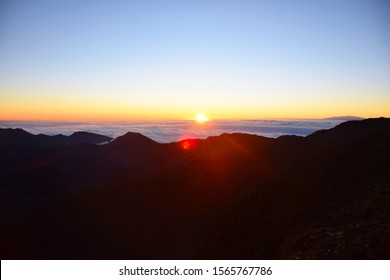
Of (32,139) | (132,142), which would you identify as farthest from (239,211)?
(32,139)

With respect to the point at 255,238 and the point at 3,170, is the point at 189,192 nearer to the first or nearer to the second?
the point at 255,238

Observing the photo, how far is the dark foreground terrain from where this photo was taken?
Result: 1135 cm

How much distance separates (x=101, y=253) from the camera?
957 inches

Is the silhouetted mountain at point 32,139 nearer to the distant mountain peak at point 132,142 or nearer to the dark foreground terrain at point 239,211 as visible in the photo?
the distant mountain peak at point 132,142

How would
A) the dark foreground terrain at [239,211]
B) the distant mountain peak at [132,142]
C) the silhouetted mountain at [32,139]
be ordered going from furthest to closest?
the silhouetted mountain at [32,139] → the distant mountain peak at [132,142] → the dark foreground terrain at [239,211]

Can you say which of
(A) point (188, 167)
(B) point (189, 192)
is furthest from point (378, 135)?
(A) point (188, 167)

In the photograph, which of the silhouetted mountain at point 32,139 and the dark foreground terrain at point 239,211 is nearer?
the dark foreground terrain at point 239,211

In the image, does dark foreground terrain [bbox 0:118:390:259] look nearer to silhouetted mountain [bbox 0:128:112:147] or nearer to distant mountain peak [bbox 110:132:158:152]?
distant mountain peak [bbox 110:132:158:152]

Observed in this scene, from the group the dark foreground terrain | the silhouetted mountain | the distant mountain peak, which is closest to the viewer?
the dark foreground terrain

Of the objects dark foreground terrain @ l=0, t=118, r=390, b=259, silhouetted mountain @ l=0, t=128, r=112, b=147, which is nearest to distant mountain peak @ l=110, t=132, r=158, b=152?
silhouetted mountain @ l=0, t=128, r=112, b=147

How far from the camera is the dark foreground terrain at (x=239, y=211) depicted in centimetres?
1135

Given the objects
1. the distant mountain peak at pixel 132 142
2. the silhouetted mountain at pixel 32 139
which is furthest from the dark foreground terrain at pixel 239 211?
the silhouetted mountain at pixel 32 139

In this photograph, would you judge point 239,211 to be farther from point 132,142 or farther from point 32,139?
point 32,139

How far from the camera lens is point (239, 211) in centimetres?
2194
